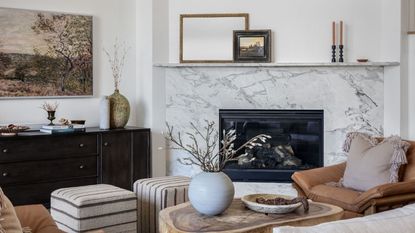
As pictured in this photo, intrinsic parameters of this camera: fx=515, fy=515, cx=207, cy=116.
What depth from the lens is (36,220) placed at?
102 inches

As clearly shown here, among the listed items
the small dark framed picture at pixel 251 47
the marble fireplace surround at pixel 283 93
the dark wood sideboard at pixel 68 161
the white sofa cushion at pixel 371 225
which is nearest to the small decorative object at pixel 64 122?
the dark wood sideboard at pixel 68 161

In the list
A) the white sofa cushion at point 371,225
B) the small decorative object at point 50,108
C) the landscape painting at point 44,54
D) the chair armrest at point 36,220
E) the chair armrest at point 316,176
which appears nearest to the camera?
the white sofa cushion at point 371,225

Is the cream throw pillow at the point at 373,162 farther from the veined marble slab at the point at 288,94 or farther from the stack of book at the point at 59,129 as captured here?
the stack of book at the point at 59,129

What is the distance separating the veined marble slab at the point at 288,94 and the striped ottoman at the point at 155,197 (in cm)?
178

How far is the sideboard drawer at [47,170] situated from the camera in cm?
450

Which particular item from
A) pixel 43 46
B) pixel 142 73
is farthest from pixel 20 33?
pixel 142 73

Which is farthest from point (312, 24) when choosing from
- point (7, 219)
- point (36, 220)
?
point (7, 219)

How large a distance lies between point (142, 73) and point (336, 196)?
285cm

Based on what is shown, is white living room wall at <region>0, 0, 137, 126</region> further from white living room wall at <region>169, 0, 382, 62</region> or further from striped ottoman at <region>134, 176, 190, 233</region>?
striped ottoman at <region>134, 176, 190, 233</region>

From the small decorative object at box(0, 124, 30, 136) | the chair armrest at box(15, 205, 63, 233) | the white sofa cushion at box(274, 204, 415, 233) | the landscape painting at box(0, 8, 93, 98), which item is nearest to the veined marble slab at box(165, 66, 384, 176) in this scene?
the landscape painting at box(0, 8, 93, 98)

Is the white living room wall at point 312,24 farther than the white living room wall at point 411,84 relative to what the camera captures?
Yes

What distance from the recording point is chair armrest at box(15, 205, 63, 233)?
252cm

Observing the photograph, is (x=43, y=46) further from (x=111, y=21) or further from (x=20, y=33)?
(x=111, y=21)

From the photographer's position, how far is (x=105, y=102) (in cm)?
531
